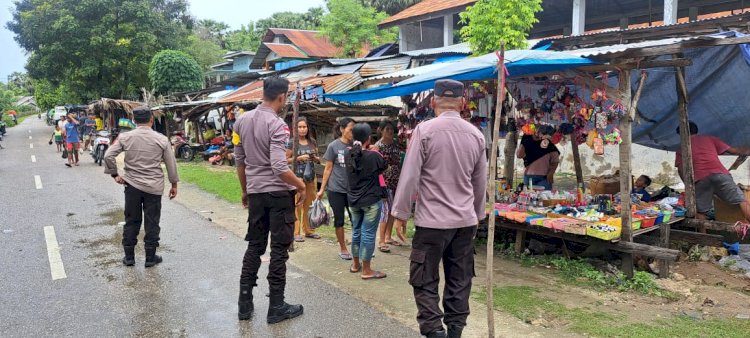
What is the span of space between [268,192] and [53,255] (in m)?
3.71

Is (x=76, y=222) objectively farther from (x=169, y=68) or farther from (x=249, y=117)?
(x=169, y=68)

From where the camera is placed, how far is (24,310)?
14.4ft

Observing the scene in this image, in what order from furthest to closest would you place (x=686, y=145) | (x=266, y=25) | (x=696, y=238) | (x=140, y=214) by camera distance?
(x=266, y=25)
(x=686, y=145)
(x=696, y=238)
(x=140, y=214)

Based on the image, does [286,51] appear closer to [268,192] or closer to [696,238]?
[696,238]

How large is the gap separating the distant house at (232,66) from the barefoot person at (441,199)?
34.5m

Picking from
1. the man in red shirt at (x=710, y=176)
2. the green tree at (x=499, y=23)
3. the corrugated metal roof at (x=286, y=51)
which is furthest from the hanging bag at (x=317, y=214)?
the corrugated metal roof at (x=286, y=51)

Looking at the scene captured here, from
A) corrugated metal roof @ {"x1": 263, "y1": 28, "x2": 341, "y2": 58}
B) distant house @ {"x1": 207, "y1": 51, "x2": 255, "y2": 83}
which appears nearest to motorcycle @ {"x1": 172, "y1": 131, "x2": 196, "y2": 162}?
corrugated metal roof @ {"x1": 263, "y1": 28, "x2": 341, "y2": 58}

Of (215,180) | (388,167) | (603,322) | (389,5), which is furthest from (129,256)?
(389,5)

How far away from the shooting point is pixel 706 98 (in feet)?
21.9

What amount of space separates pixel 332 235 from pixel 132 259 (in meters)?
2.61

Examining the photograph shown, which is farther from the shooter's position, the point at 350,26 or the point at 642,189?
the point at 350,26

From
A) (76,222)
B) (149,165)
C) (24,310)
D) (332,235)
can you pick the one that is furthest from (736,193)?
(76,222)

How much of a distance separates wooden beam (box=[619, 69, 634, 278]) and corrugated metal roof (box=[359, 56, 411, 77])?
9.32 meters

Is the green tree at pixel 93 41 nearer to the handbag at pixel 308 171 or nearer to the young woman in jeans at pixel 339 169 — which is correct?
the handbag at pixel 308 171
